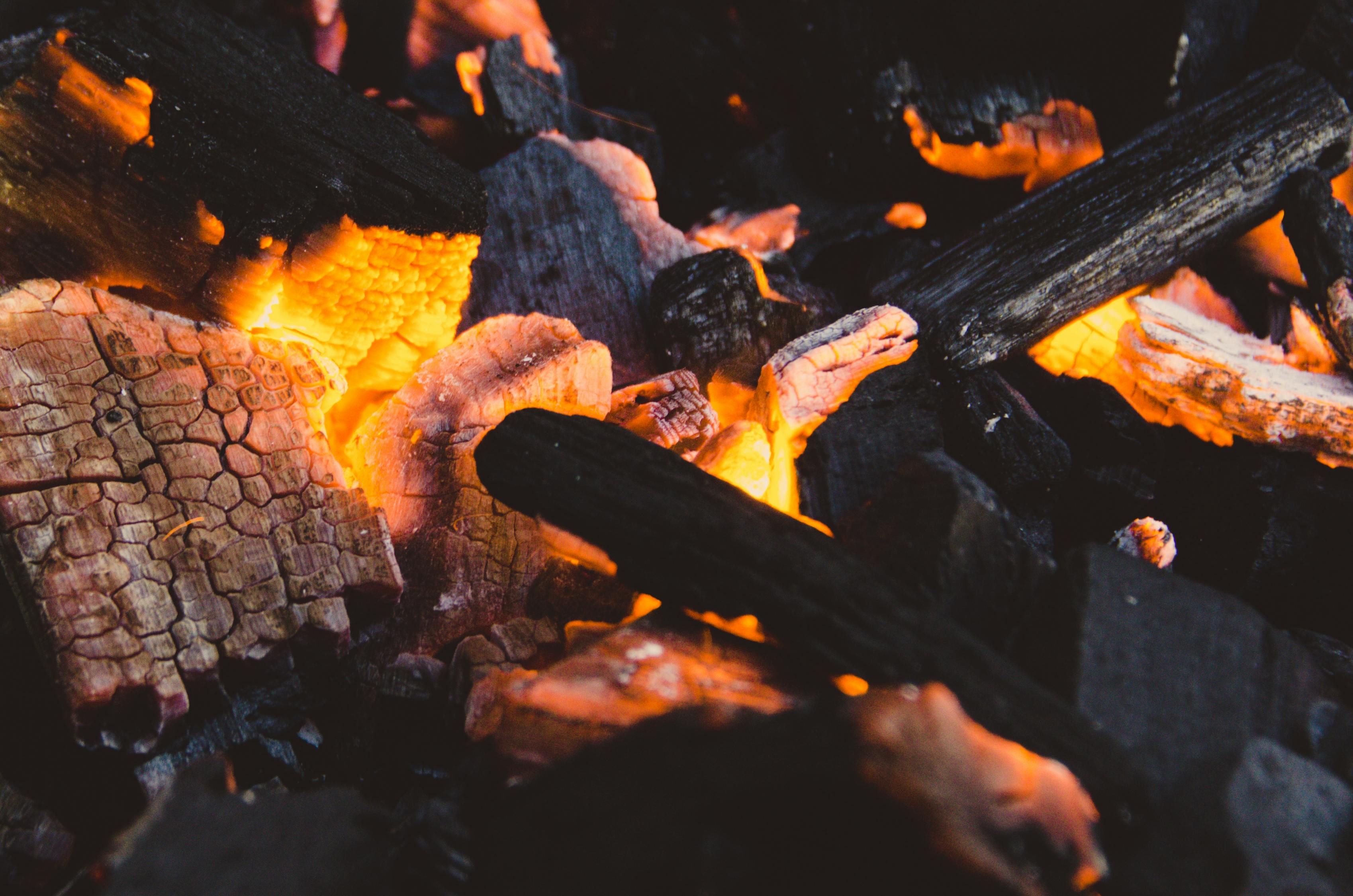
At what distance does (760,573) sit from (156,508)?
4.93 feet

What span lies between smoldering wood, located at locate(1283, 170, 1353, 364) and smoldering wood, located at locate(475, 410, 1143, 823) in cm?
229

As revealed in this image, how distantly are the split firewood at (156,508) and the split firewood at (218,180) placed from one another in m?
0.18

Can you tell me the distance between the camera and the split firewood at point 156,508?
60.0 inches

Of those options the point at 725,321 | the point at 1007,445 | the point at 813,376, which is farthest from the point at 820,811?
the point at 725,321

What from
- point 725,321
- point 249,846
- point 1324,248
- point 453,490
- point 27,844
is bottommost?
point 27,844

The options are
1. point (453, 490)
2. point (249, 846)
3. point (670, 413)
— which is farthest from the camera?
point (670, 413)

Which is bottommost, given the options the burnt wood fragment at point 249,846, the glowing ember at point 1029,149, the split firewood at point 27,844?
the split firewood at point 27,844

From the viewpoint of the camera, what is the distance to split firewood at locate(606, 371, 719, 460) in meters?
2.22

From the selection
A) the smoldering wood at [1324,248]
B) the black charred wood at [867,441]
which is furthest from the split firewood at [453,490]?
the smoldering wood at [1324,248]

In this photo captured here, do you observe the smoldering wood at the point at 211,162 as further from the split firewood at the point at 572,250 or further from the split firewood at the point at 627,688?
the split firewood at the point at 627,688

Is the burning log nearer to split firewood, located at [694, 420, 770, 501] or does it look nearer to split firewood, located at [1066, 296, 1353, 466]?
split firewood, located at [694, 420, 770, 501]

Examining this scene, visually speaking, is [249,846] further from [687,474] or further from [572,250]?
[572,250]

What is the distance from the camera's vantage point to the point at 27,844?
1.46m

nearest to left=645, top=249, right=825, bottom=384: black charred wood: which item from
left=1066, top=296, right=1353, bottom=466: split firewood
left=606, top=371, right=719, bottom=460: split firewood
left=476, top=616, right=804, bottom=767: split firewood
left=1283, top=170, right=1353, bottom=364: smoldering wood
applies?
left=606, top=371, right=719, bottom=460: split firewood
